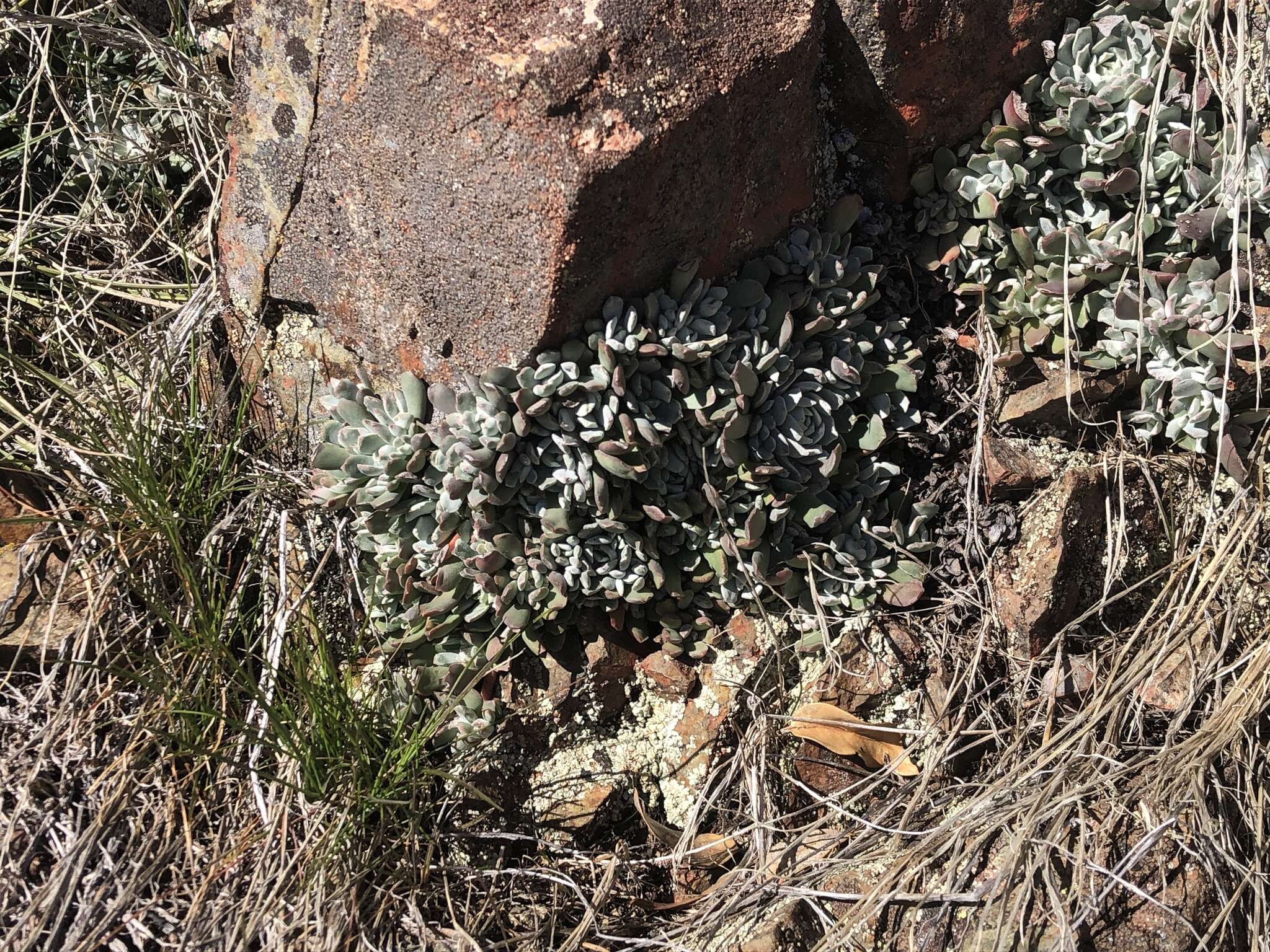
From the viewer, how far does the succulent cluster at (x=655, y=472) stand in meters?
2.47

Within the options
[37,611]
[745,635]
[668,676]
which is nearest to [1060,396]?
[745,635]

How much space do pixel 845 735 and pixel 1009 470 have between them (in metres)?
0.84

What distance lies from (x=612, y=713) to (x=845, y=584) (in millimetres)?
717

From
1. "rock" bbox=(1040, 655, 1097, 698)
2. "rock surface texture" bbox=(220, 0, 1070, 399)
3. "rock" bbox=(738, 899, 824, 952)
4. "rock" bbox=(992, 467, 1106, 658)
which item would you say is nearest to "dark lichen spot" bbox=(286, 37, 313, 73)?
"rock surface texture" bbox=(220, 0, 1070, 399)

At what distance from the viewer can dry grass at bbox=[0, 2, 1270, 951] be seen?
2359mm

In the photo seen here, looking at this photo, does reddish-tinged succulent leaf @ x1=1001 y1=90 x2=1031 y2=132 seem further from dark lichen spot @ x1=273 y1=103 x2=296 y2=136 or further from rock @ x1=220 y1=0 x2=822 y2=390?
dark lichen spot @ x1=273 y1=103 x2=296 y2=136

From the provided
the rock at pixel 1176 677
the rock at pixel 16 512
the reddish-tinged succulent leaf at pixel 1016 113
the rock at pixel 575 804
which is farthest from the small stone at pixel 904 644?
the rock at pixel 16 512

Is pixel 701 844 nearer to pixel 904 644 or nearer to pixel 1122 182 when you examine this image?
pixel 904 644

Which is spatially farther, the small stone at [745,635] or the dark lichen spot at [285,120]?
the small stone at [745,635]

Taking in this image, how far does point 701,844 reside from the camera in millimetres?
2654

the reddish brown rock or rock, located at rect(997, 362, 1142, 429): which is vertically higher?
the reddish brown rock

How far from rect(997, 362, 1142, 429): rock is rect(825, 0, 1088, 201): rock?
66cm

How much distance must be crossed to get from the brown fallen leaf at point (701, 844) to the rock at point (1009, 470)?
117 centimetres

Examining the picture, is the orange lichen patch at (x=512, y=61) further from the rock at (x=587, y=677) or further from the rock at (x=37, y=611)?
the rock at (x=37, y=611)
